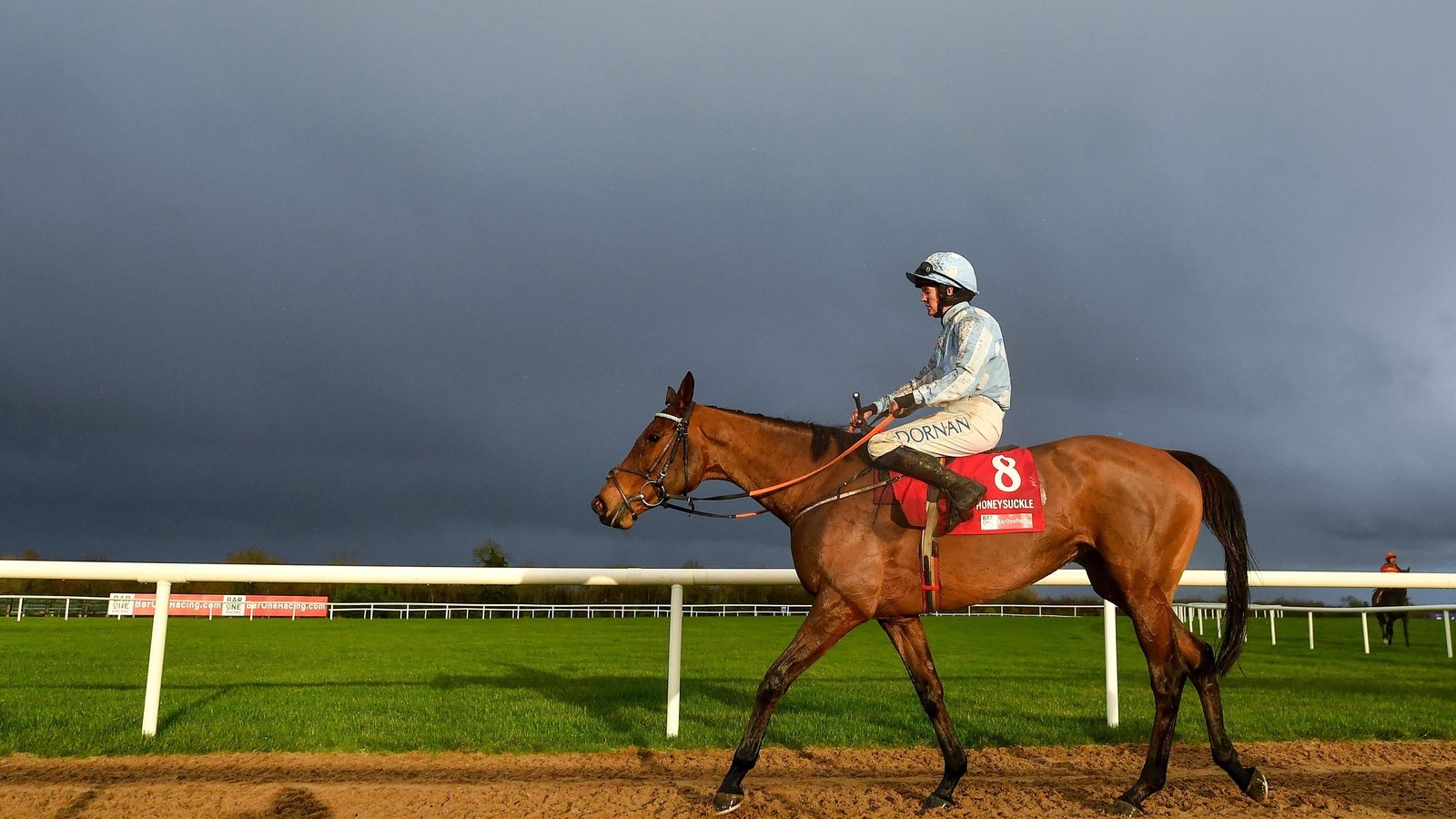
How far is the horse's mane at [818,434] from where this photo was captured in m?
5.29

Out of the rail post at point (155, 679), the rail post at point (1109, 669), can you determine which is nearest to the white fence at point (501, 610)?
the rail post at point (1109, 669)

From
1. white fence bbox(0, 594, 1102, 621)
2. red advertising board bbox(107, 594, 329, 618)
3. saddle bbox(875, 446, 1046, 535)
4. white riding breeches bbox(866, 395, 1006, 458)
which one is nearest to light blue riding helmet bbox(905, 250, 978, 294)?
white riding breeches bbox(866, 395, 1006, 458)

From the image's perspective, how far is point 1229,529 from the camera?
538cm

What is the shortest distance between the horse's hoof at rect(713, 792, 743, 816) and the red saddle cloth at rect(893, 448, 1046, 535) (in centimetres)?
162

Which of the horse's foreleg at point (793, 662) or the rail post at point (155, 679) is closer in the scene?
the horse's foreleg at point (793, 662)

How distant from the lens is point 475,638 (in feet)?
68.0

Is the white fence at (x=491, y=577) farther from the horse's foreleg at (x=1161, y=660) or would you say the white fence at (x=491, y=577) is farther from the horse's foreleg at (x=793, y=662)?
the horse's foreleg at (x=793, y=662)

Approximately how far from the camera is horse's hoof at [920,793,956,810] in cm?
459

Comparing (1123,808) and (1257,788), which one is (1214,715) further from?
(1123,808)

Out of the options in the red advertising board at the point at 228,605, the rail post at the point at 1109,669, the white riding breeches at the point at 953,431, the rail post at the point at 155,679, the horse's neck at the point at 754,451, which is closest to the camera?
the white riding breeches at the point at 953,431

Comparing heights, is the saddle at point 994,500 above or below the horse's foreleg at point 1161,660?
above

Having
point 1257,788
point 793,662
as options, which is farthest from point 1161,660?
point 793,662

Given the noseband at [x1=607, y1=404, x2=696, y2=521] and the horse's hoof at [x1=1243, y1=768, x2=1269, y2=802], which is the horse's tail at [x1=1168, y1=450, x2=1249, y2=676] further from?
the noseband at [x1=607, y1=404, x2=696, y2=521]

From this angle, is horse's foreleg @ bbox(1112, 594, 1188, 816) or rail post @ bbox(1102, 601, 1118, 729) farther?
rail post @ bbox(1102, 601, 1118, 729)
